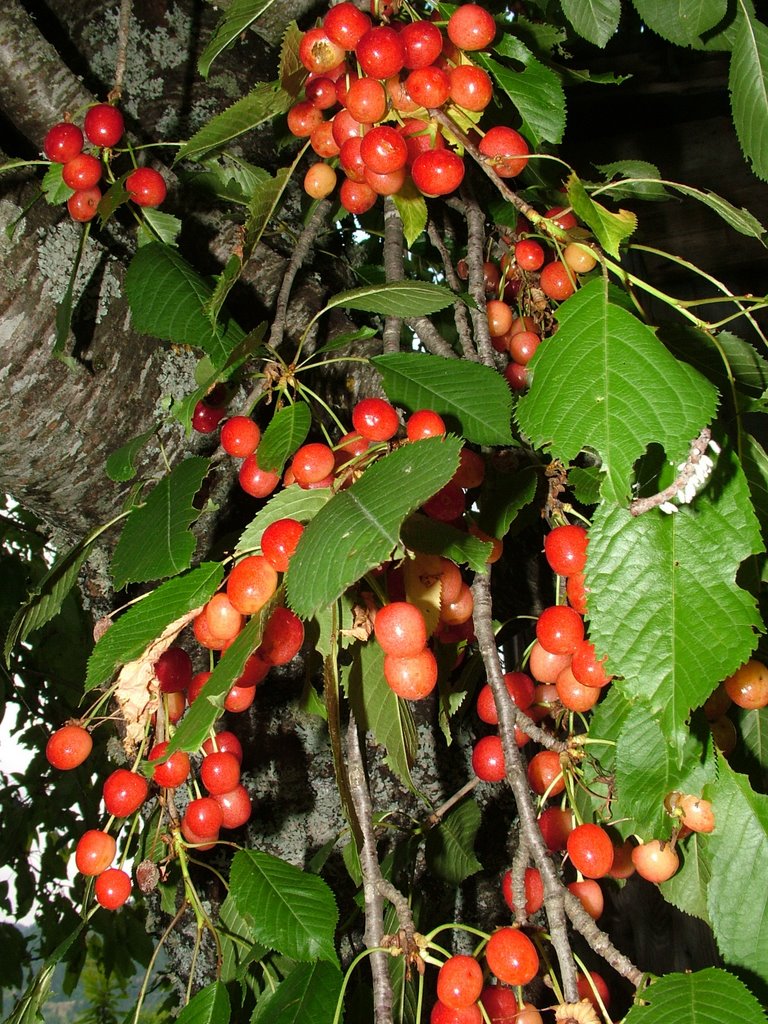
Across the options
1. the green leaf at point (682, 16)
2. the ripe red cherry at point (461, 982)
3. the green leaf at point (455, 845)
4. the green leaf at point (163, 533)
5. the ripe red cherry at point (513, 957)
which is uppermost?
the green leaf at point (163, 533)

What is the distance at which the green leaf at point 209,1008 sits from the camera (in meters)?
0.79

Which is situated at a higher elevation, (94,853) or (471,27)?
(471,27)

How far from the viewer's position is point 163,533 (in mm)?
774

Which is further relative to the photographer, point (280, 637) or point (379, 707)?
point (379, 707)

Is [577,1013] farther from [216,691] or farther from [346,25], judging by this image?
[346,25]

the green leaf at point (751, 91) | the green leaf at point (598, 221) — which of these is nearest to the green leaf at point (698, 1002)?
the green leaf at point (598, 221)

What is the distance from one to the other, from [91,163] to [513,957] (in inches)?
37.7

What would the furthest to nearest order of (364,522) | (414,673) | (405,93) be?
(405,93) < (414,673) < (364,522)

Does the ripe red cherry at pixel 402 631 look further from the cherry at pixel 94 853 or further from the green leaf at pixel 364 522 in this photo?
the cherry at pixel 94 853

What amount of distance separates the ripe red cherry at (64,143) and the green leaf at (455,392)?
477mm

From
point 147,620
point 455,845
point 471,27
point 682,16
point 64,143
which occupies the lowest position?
point 455,845

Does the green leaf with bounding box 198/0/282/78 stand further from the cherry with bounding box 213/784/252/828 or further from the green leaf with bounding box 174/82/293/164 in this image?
the cherry with bounding box 213/784/252/828

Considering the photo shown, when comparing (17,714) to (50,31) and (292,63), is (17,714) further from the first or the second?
(292,63)

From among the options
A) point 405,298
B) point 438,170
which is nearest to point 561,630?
point 405,298
